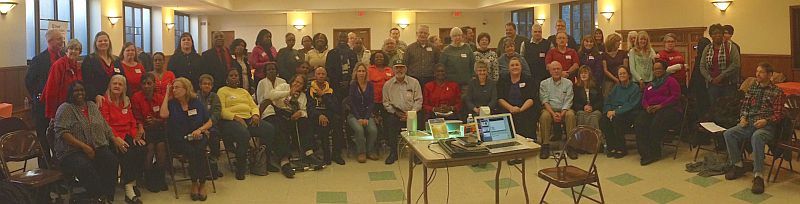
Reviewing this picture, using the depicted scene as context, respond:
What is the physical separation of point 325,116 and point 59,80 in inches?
93.6

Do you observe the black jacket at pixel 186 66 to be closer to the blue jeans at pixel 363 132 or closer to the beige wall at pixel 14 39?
the blue jeans at pixel 363 132

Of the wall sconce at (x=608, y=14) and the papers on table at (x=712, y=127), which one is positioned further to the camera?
the wall sconce at (x=608, y=14)

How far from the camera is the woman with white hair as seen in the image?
634 centimetres

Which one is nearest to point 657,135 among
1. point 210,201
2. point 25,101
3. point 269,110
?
point 269,110

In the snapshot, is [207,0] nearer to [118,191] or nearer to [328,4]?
[328,4]

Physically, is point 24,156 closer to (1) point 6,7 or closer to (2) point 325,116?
(2) point 325,116

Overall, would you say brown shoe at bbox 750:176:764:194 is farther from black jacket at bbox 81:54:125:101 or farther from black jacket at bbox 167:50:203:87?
black jacket at bbox 81:54:125:101

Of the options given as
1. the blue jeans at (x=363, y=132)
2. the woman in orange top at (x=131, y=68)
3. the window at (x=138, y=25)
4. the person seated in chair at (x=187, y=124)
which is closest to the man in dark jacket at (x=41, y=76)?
the woman in orange top at (x=131, y=68)

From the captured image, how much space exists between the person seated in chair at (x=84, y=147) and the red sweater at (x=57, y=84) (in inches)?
11.9

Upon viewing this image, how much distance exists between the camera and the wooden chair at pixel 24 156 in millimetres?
3898

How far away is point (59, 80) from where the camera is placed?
4.56m

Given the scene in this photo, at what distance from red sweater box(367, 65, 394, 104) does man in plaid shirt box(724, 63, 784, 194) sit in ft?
10.7

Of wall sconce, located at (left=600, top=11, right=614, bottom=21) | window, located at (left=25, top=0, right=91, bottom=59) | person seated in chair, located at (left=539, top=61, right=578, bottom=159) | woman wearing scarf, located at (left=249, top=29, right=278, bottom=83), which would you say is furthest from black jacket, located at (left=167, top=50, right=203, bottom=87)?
wall sconce, located at (left=600, top=11, right=614, bottom=21)

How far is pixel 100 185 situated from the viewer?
13.9ft
